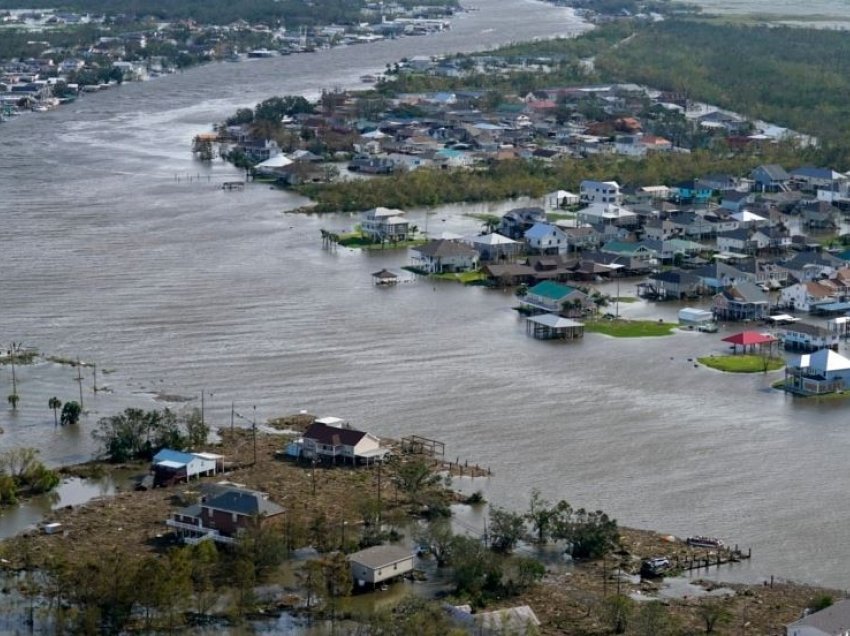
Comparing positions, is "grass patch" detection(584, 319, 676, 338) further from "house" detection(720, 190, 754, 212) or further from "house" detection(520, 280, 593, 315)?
"house" detection(720, 190, 754, 212)

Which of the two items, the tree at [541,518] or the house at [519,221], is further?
the house at [519,221]

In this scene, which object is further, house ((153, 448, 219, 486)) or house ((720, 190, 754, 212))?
house ((720, 190, 754, 212))

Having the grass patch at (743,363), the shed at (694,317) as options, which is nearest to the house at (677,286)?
the shed at (694,317)

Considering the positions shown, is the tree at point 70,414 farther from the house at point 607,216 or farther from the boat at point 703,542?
the house at point 607,216

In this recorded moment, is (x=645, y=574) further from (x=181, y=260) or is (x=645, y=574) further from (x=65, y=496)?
(x=181, y=260)

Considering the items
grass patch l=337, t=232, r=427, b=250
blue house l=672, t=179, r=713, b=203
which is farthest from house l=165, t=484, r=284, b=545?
blue house l=672, t=179, r=713, b=203

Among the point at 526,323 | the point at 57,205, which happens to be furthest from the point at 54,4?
the point at 526,323

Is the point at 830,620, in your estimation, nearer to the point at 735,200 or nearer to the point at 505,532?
the point at 505,532
